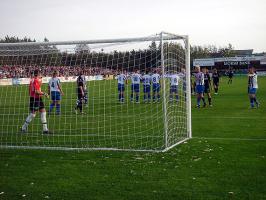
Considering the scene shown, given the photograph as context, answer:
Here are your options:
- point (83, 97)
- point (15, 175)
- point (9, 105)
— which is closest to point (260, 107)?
point (83, 97)

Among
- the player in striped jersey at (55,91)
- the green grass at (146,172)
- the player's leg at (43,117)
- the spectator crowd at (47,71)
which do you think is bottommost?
the green grass at (146,172)

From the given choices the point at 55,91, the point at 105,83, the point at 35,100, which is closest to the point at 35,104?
the point at 35,100

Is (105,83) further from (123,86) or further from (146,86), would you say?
(146,86)

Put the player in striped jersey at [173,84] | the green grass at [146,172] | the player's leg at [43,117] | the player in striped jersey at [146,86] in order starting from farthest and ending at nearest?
the player in striped jersey at [146,86]
the player's leg at [43,117]
the player in striped jersey at [173,84]
the green grass at [146,172]

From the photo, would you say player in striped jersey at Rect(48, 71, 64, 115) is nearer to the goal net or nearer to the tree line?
the goal net

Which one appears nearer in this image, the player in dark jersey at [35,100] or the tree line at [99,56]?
the tree line at [99,56]

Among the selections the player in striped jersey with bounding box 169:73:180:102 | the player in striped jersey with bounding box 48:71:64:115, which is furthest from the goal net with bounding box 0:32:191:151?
the player in striped jersey with bounding box 48:71:64:115

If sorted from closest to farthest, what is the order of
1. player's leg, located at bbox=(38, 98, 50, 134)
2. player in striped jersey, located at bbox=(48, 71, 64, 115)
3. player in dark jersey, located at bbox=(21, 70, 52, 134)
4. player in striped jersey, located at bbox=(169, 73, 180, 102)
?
player in striped jersey, located at bbox=(169, 73, 180, 102) < player's leg, located at bbox=(38, 98, 50, 134) < player in dark jersey, located at bbox=(21, 70, 52, 134) < player in striped jersey, located at bbox=(48, 71, 64, 115)

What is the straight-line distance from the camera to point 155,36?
33.3ft

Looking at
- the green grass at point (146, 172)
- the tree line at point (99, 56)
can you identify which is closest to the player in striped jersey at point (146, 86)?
the tree line at point (99, 56)

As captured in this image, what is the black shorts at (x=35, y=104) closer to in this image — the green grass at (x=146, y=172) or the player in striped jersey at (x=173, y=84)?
the green grass at (x=146, y=172)

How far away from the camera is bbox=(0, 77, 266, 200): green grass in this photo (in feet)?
21.5

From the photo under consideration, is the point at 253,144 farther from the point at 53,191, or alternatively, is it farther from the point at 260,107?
the point at 260,107

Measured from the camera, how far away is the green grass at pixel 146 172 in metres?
6.54
